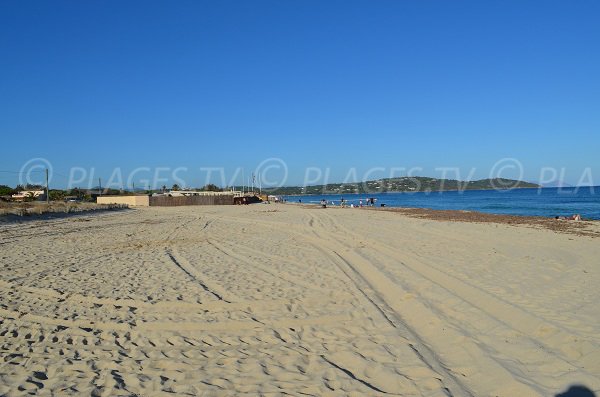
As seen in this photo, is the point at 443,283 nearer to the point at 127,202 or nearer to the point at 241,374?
the point at 241,374

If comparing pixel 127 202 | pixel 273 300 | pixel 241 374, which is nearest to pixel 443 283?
pixel 273 300

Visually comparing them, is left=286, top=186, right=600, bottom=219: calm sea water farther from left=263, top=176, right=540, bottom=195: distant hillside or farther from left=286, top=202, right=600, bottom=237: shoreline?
left=263, top=176, right=540, bottom=195: distant hillside

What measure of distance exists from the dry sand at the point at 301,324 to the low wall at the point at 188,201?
166 feet

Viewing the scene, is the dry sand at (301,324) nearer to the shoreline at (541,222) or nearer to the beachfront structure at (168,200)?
the shoreline at (541,222)

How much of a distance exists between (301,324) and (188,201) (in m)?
58.9

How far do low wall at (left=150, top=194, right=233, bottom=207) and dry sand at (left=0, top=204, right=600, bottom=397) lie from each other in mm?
50703

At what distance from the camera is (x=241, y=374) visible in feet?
12.8

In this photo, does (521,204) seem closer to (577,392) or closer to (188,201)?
(188,201)

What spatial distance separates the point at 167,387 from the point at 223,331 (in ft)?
4.96

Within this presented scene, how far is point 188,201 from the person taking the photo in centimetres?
6194

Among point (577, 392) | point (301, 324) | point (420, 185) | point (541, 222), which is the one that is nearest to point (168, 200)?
point (541, 222)

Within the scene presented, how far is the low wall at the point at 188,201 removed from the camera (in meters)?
60.3

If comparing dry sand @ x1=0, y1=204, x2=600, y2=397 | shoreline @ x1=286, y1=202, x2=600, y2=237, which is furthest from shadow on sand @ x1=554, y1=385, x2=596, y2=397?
shoreline @ x1=286, y1=202, x2=600, y2=237

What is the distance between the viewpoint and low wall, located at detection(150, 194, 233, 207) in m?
60.3
